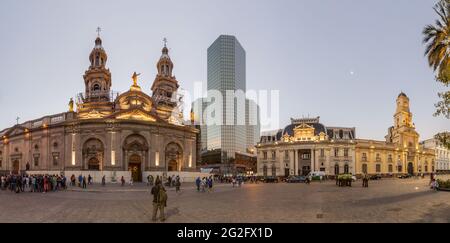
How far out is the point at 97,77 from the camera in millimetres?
70812

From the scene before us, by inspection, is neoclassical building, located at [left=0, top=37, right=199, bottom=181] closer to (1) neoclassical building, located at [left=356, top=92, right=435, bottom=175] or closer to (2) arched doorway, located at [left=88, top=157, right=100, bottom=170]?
(2) arched doorway, located at [left=88, top=157, right=100, bottom=170]

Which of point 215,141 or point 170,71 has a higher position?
point 170,71

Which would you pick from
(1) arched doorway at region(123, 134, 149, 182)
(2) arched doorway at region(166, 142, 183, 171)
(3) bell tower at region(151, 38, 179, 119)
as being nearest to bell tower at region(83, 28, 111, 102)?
(3) bell tower at region(151, 38, 179, 119)

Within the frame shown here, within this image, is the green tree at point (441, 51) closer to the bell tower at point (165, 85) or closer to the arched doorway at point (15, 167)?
the bell tower at point (165, 85)

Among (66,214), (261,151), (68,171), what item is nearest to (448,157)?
(261,151)

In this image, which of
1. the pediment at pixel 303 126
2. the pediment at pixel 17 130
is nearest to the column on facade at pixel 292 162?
the pediment at pixel 303 126

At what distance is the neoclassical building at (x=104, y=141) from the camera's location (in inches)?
2130

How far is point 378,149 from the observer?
100 meters

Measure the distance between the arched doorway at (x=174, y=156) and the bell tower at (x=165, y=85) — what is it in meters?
13.1

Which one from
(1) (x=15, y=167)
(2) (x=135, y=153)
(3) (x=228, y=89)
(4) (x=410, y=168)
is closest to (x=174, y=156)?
(2) (x=135, y=153)

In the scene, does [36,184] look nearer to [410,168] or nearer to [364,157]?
[364,157]

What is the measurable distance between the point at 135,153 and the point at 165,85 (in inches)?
1069
